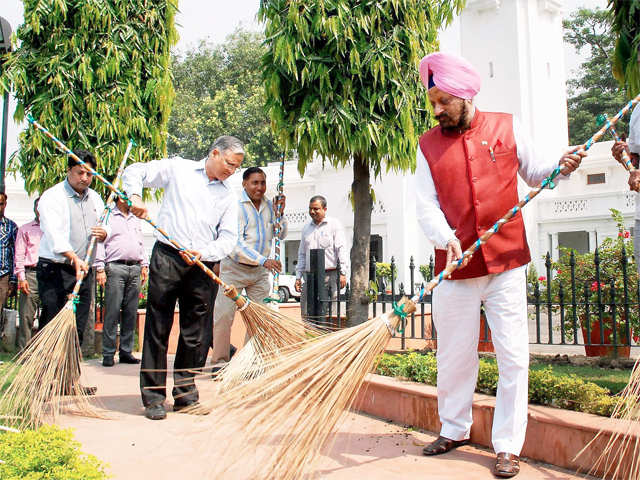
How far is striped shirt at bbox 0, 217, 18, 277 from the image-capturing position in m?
7.08

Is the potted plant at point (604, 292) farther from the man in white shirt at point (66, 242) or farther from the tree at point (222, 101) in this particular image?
the tree at point (222, 101)

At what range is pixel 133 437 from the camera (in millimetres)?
3807

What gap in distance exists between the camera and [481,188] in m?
3.26

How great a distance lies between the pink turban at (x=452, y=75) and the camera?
3260 millimetres

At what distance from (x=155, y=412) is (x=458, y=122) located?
2.77m

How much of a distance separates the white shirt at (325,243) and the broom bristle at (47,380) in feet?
10.1

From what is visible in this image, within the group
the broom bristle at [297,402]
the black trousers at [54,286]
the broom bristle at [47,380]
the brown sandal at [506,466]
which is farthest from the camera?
the black trousers at [54,286]

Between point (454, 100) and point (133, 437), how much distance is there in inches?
108

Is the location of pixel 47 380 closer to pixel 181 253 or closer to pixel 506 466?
pixel 181 253

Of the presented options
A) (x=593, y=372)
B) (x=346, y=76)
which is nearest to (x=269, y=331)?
(x=346, y=76)

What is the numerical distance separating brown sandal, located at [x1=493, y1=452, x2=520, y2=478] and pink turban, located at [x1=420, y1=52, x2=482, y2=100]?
184cm

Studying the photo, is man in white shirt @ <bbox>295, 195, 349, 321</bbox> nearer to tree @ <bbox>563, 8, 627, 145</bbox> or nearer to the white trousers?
the white trousers

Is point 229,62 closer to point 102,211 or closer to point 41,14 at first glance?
point 41,14

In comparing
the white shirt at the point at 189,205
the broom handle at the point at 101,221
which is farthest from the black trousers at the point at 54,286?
the white shirt at the point at 189,205
